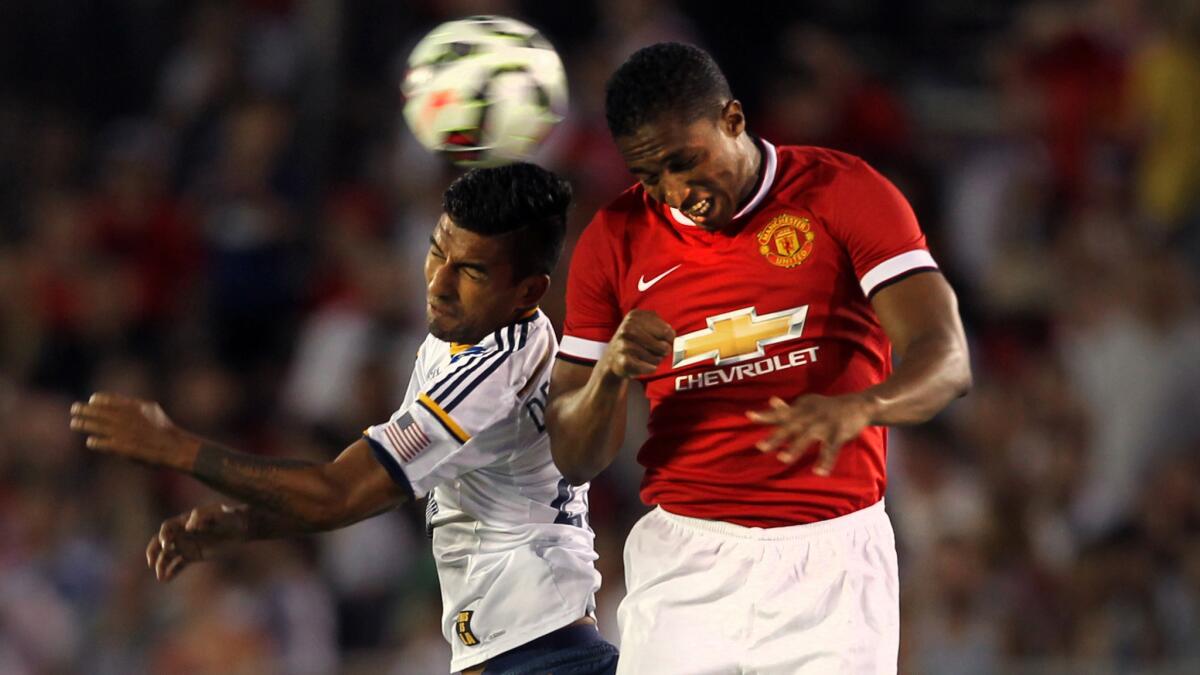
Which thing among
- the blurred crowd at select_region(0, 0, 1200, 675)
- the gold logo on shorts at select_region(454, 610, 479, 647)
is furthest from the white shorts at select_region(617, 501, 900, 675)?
the blurred crowd at select_region(0, 0, 1200, 675)

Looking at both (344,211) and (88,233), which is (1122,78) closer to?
(344,211)

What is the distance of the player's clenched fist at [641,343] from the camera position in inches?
146

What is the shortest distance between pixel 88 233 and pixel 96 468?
1503 mm

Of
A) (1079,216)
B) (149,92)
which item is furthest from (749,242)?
(149,92)

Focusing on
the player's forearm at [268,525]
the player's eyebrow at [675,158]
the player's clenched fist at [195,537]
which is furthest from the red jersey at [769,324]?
the player's clenched fist at [195,537]

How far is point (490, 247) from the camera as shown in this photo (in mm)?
4258

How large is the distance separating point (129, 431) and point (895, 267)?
1.68 meters

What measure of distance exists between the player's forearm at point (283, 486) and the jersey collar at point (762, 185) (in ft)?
3.30

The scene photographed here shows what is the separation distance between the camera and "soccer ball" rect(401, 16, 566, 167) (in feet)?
15.0

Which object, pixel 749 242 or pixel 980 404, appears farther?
pixel 980 404

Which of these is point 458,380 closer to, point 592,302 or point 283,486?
point 592,302

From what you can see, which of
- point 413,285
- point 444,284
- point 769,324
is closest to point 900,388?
point 769,324

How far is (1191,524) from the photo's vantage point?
7367 mm

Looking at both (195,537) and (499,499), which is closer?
(195,537)
